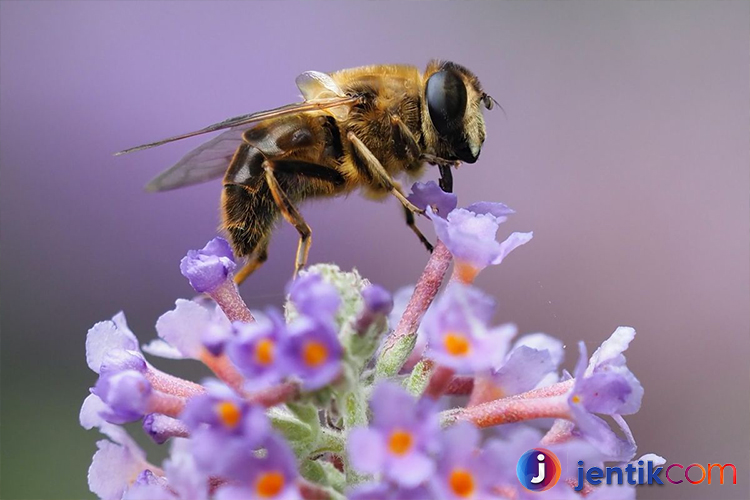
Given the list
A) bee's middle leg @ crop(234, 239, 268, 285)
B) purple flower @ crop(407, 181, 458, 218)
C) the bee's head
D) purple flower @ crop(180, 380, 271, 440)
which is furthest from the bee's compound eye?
purple flower @ crop(180, 380, 271, 440)

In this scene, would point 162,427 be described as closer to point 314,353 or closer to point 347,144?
point 314,353

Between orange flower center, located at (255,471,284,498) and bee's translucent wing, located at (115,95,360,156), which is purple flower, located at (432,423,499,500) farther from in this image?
bee's translucent wing, located at (115,95,360,156)

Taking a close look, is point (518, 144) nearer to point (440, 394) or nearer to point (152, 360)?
point (152, 360)

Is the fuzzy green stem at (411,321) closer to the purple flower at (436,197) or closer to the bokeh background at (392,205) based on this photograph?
the purple flower at (436,197)

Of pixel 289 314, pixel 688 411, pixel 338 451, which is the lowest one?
pixel 688 411

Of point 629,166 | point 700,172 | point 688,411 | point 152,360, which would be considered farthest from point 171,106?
point 688,411
